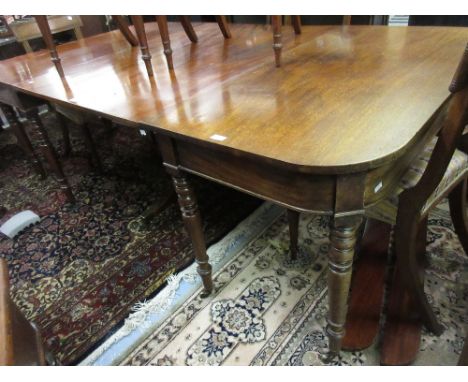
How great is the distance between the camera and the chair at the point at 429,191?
688 mm

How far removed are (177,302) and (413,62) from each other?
3.49 ft

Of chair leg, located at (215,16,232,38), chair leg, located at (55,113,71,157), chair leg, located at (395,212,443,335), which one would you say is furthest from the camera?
chair leg, located at (55,113,71,157)

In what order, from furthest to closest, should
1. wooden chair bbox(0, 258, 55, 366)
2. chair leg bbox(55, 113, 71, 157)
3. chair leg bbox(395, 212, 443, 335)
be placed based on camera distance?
chair leg bbox(55, 113, 71, 157) < chair leg bbox(395, 212, 443, 335) < wooden chair bbox(0, 258, 55, 366)

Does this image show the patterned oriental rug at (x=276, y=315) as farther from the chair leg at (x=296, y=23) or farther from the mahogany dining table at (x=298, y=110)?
the chair leg at (x=296, y=23)

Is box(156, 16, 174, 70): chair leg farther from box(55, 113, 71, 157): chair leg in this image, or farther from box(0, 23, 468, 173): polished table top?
box(55, 113, 71, 157): chair leg

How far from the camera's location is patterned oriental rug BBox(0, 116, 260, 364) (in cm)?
127

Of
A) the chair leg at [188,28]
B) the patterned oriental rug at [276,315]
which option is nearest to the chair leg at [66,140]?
the chair leg at [188,28]

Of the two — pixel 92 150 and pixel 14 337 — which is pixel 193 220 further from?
pixel 92 150

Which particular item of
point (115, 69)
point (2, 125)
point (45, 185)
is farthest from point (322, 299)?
point (2, 125)

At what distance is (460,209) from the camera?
3.62 ft

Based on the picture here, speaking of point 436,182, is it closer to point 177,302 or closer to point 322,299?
point 322,299

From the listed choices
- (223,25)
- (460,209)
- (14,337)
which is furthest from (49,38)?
(460,209)

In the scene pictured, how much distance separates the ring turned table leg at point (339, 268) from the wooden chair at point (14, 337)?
57 cm

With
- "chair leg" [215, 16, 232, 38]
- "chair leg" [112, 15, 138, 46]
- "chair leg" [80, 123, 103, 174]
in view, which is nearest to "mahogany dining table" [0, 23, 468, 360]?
"chair leg" [215, 16, 232, 38]
